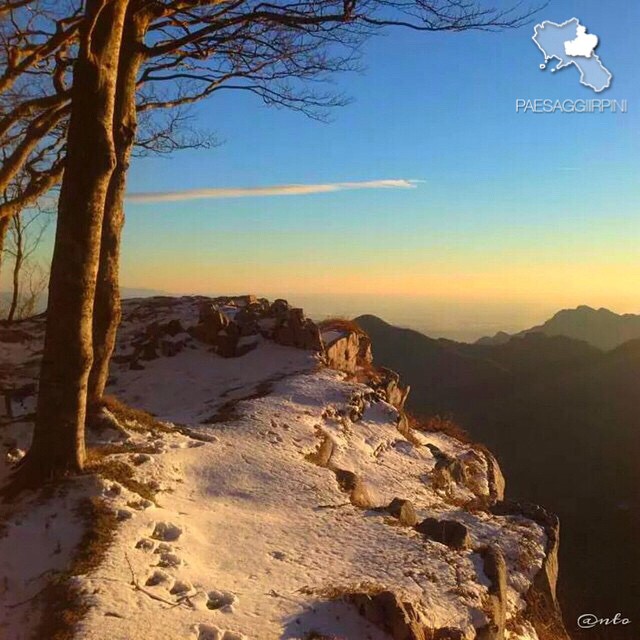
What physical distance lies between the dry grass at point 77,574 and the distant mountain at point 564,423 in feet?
46.7

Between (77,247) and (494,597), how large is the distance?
6.03 meters

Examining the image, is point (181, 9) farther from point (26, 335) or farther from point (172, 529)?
point (26, 335)

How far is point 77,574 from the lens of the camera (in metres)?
5.21

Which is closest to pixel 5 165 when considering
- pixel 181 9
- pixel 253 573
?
pixel 181 9

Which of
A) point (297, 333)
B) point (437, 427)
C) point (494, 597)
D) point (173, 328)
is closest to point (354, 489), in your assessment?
point (494, 597)

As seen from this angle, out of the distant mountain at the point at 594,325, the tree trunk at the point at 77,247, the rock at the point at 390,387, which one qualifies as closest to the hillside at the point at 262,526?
the tree trunk at the point at 77,247

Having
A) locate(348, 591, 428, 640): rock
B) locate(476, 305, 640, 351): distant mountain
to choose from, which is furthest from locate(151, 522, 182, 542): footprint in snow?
locate(476, 305, 640, 351): distant mountain

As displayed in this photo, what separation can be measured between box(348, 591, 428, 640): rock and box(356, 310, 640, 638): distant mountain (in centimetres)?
1398

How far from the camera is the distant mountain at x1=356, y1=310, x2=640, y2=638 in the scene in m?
29.4

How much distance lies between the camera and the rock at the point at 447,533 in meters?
7.92

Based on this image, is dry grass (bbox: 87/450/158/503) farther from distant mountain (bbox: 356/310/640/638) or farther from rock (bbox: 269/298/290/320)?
distant mountain (bbox: 356/310/640/638)

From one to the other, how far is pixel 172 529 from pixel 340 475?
3.72 meters

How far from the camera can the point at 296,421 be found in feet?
38.0

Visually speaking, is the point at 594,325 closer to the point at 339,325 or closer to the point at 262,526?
the point at 339,325
